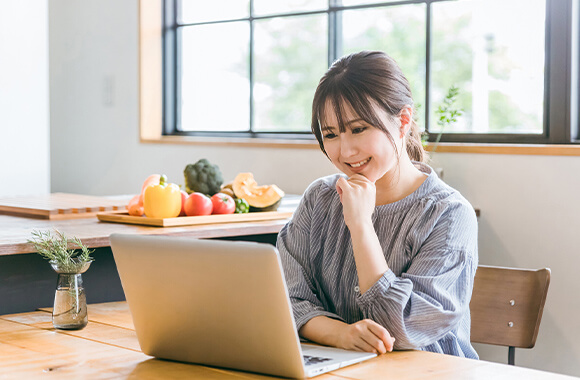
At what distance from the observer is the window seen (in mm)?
2949

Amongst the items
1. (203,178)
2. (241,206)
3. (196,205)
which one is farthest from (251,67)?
(196,205)

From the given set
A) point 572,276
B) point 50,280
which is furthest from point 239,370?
point 572,276

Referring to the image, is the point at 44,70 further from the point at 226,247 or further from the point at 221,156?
the point at 226,247

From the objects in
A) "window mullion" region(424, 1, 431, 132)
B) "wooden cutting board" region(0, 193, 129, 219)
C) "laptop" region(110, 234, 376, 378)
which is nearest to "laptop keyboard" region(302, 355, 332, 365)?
"laptop" region(110, 234, 376, 378)

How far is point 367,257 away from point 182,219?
3.05ft

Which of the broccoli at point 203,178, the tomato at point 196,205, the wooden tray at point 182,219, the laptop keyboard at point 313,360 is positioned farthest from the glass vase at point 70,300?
the broccoli at point 203,178

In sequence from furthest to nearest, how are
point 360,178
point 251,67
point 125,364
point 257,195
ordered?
point 251,67 < point 257,195 < point 360,178 < point 125,364

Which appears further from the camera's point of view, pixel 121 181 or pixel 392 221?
pixel 121 181

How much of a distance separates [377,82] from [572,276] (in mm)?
1522

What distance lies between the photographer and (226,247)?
1.14 meters

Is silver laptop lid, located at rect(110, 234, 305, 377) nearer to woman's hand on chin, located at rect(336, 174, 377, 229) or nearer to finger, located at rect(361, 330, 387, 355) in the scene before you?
finger, located at rect(361, 330, 387, 355)

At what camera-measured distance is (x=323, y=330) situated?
4.70ft

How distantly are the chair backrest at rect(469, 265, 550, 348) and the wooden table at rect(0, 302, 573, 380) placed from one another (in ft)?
1.86

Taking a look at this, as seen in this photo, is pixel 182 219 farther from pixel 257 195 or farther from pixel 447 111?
pixel 447 111
